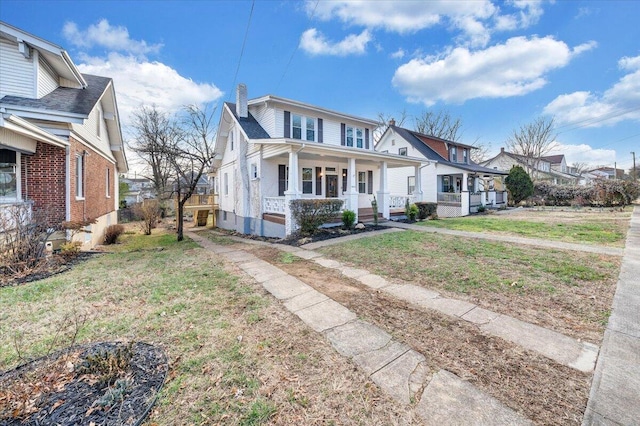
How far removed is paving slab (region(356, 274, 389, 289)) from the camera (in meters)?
5.14

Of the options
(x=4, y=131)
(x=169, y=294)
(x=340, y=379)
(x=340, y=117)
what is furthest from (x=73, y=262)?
(x=340, y=117)

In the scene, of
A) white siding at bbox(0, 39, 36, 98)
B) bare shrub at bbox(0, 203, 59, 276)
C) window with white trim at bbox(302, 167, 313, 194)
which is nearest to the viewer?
bare shrub at bbox(0, 203, 59, 276)

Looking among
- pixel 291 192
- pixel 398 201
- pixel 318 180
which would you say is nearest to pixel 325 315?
pixel 291 192

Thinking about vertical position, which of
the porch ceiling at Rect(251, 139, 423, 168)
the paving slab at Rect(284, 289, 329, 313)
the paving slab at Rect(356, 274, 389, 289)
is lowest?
the paving slab at Rect(284, 289, 329, 313)

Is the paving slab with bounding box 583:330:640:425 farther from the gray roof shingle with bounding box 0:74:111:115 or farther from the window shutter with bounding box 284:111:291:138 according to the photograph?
the window shutter with bounding box 284:111:291:138

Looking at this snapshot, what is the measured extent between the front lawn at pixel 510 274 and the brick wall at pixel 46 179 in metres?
8.89

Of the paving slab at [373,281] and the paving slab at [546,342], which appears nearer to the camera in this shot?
the paving slab at [546,342]

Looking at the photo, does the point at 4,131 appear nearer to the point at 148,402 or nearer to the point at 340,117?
the point at 148,402

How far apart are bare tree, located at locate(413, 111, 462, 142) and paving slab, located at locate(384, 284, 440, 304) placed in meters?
37.6

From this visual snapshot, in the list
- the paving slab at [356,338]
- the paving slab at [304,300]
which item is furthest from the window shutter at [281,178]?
the paving slab at [356,338]

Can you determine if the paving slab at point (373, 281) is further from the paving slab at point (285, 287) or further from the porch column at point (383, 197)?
the porch column at point (383, 197)

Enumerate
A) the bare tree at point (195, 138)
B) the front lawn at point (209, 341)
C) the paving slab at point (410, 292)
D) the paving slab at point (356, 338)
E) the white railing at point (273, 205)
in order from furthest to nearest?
the bare tree at point (195, 138) → the white railing at point (273, 205) → the paving slab at point (410, 292) → the paving slab at point (356, 338) → the front lawn at point (209, 341)

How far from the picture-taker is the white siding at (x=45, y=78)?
9492 mm

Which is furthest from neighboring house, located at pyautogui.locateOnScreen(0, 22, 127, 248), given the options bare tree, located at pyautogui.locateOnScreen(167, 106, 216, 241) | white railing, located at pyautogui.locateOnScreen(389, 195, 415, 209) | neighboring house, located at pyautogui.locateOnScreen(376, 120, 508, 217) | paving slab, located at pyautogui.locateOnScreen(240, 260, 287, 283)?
neighboring house, located at pyautogui.locateOnScreen(376, 120, 508, 217)
